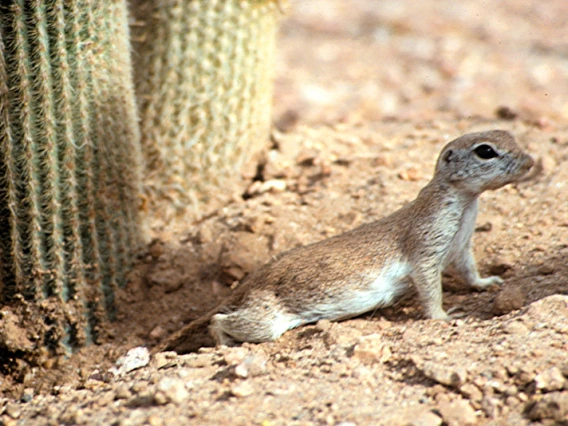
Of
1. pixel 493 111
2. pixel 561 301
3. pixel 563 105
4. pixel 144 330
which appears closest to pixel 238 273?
pixel 144 330

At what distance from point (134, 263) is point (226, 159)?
124 cm

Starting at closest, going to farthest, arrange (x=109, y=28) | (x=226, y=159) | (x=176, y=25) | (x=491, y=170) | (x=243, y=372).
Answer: (x=243, y=372)
(x=491, y=170)
(x=109, y=28)
(x=176, y=25)
(x=226, y=159)

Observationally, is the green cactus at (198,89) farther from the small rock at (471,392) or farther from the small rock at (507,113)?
the small rock at (471,392)

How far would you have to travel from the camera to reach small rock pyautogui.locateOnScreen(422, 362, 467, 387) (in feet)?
10.4

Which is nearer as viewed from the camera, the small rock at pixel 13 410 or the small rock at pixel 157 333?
the small rock at pixel 13 410

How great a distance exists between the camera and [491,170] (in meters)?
3.92

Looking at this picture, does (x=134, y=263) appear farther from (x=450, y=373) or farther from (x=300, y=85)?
(x=300, y=85)

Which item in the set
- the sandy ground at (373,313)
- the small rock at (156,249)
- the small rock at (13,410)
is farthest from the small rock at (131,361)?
the small rock at (156,249)

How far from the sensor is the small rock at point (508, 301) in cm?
384

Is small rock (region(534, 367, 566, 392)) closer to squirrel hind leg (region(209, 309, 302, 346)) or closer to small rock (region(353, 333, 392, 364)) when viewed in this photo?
small rock (region(353, 333, 392, 364))

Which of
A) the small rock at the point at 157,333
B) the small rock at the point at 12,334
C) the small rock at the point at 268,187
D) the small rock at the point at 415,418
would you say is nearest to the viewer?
the small rock at the point at 415,418

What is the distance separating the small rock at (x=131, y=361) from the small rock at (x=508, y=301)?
2.00 metres

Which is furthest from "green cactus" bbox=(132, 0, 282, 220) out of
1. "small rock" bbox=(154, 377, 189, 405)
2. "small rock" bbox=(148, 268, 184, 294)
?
"small rock" bbox=(154, 377, 189, 405)

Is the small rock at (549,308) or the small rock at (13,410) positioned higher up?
the small rock at (549,308)
